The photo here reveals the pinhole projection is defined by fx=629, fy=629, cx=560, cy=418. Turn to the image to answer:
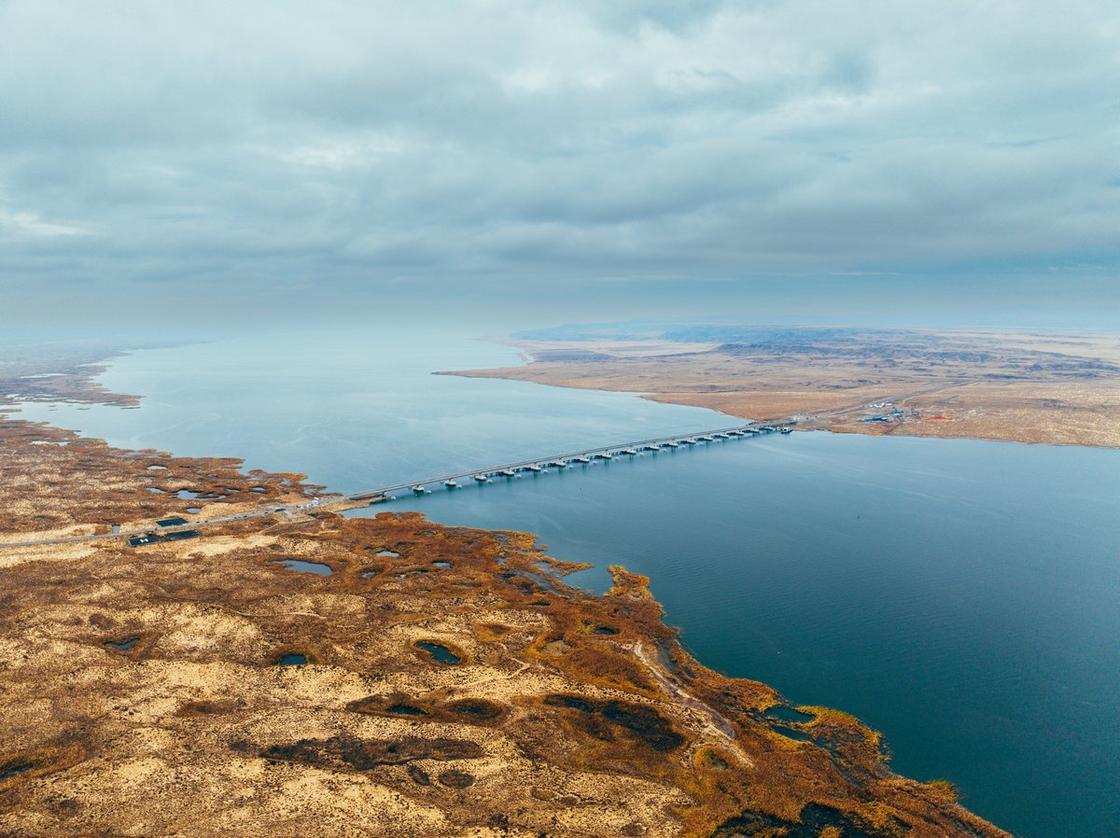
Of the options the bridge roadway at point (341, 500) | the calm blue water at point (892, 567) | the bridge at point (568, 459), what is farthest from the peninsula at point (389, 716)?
the bridge at point (568, 459)

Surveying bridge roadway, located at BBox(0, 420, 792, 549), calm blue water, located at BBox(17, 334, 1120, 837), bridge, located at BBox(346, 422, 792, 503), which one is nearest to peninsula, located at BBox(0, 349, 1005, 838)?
calm blue water, located at BBox(17, 334, 1120, 837)

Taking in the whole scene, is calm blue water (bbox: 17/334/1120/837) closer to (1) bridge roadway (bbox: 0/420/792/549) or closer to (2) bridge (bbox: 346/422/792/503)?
(2) bridge (bbox: 346/422/792/503)

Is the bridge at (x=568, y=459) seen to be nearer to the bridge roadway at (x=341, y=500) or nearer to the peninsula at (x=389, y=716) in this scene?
the bridge roadway at (x=341, y=500)

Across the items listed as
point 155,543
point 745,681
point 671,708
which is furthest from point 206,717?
point 155,543

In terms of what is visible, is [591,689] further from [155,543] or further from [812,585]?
[155,543]

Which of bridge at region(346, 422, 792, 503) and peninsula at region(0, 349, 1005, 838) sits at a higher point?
bridge at region(346, 422, 792, 503)

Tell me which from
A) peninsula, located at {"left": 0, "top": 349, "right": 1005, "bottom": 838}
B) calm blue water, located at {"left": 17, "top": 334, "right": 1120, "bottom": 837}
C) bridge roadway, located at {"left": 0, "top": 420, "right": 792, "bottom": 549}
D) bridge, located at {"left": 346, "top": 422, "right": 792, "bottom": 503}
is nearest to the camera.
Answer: peninsula, located at {"left": 0, "top": 349, "right": 1005, "bottom": 838}

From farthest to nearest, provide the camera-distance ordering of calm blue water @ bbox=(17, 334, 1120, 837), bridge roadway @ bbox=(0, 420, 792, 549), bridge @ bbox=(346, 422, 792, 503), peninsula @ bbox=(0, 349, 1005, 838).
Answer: bridge @ bbox=(346, 422, 792, 503)
bridge roadway @ bbox=(0, 420, 792, 549)
calm blue water @ bbox=(17, 334, 1120, 837)
peninsula @ bbox=(0, 349, 1005, 838)

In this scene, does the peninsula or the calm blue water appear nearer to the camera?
the peninsula
